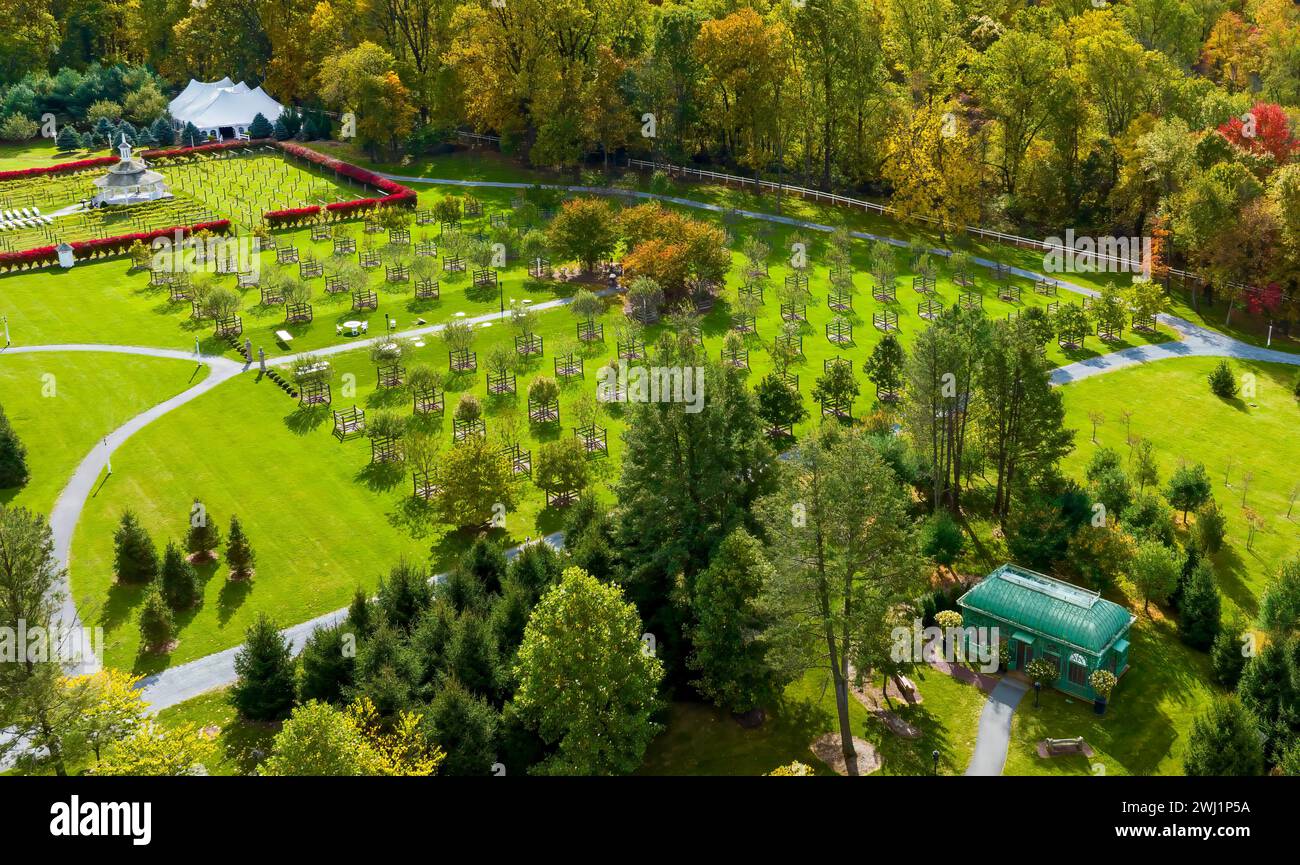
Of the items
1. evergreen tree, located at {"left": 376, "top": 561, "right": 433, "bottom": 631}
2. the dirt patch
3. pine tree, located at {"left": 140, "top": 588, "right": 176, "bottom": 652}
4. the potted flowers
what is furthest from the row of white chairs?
the potted flowers

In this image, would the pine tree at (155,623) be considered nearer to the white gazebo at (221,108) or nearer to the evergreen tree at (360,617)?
the evergreen tree at (360,617)

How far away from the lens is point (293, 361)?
225 feet

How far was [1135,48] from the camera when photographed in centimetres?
9438

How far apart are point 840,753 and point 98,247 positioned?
2933 inches

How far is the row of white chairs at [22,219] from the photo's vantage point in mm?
93125

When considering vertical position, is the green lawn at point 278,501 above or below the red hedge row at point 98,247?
below

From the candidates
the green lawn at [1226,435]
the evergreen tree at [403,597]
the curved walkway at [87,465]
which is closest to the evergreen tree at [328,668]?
the evergreen tree at [403,597]

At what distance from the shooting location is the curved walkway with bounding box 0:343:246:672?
4422cm

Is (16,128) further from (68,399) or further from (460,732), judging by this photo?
(460,732)

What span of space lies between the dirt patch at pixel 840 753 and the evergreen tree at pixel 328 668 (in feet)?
58.4

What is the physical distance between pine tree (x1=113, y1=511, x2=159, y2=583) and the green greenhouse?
120 ft

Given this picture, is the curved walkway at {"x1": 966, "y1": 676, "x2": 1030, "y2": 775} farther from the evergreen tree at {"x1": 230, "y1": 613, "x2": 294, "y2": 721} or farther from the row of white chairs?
the row of white chairs

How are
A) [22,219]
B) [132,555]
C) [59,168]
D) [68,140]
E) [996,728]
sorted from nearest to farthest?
[996,728], [132,555], [22,219], [59,168], [68,140]

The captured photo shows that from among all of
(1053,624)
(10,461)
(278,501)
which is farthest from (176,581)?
(1053,624)
